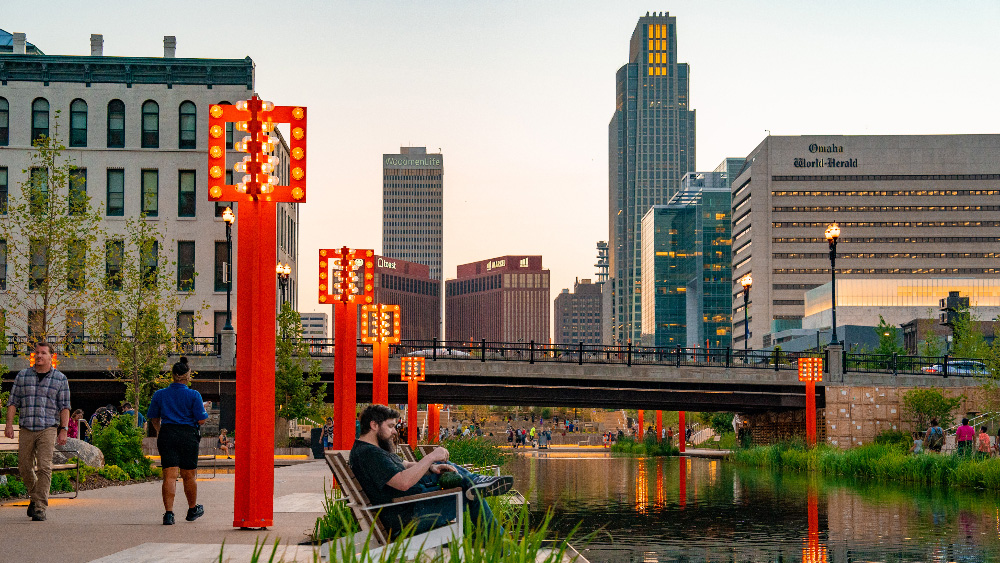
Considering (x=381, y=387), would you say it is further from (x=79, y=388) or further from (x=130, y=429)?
(x=79, y=388)

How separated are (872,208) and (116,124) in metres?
134

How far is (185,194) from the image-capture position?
6700 centimetres

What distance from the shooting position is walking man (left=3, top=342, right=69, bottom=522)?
12945 millimetres

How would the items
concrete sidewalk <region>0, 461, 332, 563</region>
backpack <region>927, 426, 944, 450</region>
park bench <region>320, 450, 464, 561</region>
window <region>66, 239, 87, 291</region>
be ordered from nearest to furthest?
1. park bench <region>320, 450, 464, 561</region>
2. concrete sidewalk <region>0, 461, 332, 563</region>
3. window <region>66, 239, 87, 291</region>
4. backpack <region>927, 426, 944, 450</region>

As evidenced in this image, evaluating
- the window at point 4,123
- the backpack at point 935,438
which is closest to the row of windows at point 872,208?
the window at point 4,123

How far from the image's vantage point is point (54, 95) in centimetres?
6581

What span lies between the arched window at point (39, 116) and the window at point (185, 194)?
8.17 meters

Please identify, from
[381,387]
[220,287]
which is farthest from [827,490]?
[220,287]

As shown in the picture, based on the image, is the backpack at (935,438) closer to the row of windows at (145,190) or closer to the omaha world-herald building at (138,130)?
the omaha world-herald building at (138,130)

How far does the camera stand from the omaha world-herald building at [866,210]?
172875mm

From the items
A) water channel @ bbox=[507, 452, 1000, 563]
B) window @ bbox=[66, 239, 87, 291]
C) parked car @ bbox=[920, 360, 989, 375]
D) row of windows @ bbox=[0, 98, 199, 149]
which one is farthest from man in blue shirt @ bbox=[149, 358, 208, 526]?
row of windows @ bbox=[0, 98, 199, 149]

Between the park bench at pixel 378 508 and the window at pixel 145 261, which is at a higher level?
the window at pixel 145 261

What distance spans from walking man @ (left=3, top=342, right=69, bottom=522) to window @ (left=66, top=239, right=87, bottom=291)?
44.0 feet

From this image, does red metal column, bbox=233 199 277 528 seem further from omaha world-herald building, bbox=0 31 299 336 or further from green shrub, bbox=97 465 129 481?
omaha world-herald building, bbox=0 31 299 336
